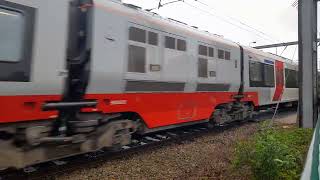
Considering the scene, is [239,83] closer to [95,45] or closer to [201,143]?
[201,143]

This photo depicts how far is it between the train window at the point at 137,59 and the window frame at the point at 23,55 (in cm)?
259

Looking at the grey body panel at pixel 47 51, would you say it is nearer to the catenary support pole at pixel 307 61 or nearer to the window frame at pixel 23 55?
the window frame at pixel 23 55

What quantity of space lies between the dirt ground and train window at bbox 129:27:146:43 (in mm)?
2528

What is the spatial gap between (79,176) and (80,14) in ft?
Answer: 9.70

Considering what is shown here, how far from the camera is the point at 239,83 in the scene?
14.6 m

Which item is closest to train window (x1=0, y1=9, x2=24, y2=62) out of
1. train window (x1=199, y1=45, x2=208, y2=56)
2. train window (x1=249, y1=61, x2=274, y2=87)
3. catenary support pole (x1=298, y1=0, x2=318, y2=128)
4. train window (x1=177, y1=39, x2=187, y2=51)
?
train window (x1=177, y1=39, x2=187, y2=51)

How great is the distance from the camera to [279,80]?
19.4m

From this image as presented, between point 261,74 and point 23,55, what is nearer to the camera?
point 23,55

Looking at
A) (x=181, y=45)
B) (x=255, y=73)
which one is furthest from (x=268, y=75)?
(x=181, y=45)

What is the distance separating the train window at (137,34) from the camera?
901 cm

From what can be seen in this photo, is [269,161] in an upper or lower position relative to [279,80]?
lower

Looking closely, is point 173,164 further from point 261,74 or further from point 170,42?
point 261,74

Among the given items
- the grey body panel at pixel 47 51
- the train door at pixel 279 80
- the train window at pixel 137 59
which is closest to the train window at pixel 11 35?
the grey body panel at pixel 47 51

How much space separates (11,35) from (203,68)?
21.5 feet
